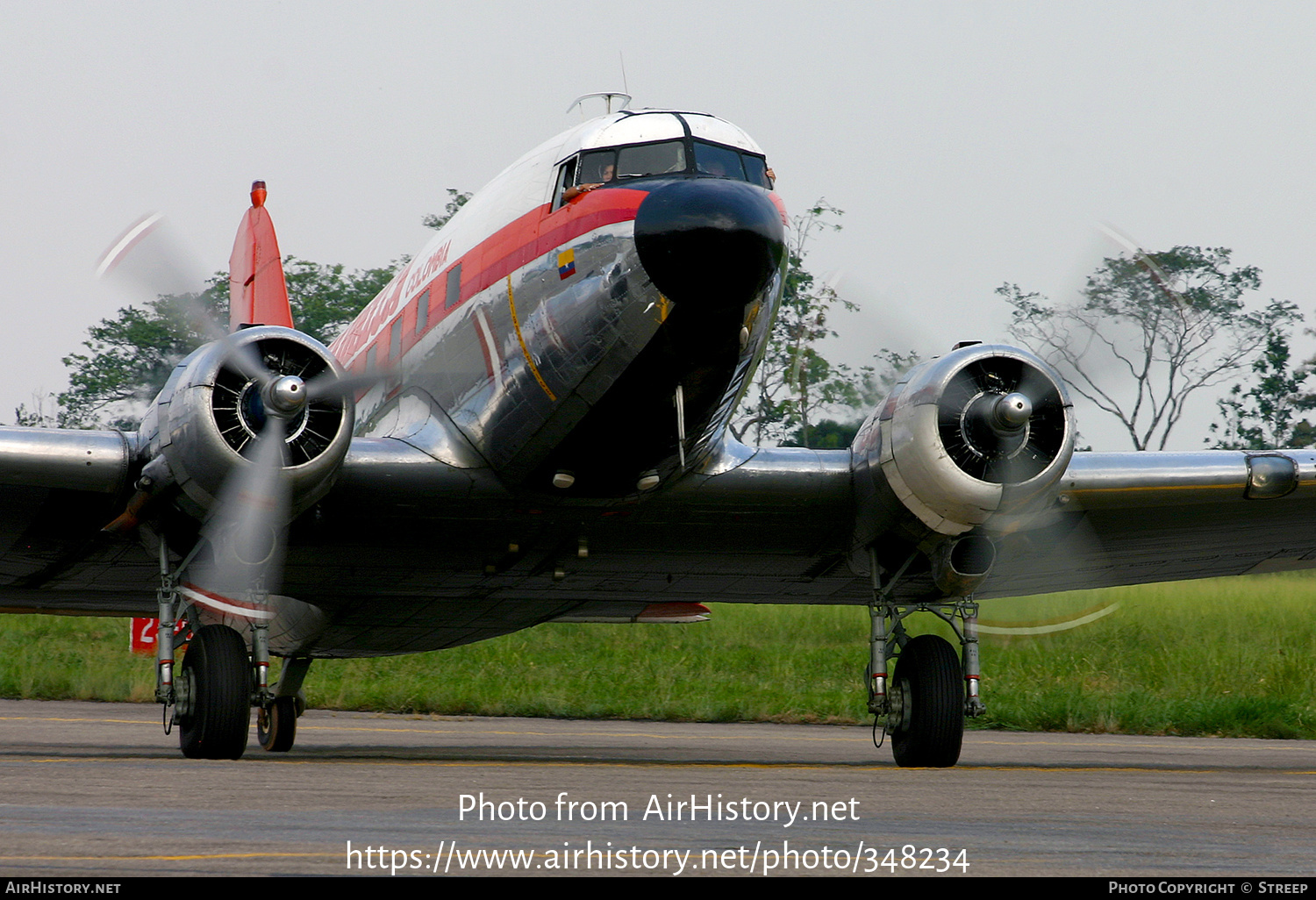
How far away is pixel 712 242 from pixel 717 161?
1446 millimetres

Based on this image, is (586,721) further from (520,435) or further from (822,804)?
(822,804)

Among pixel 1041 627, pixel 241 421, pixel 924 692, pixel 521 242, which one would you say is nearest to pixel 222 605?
pixel 241 421

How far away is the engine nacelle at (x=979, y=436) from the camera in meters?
10.7

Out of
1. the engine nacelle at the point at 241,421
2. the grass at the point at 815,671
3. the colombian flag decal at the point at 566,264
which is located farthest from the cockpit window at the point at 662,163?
the grass at the point at 815,671

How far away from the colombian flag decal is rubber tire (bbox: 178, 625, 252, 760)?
3.67 metres

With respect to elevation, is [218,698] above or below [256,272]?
below

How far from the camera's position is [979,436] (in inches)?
425

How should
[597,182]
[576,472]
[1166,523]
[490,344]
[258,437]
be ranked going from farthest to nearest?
[1166,523], [490,344], [576,472], [597,182], [258,437]

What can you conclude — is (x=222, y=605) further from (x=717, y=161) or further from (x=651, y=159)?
(x=717, y=161)

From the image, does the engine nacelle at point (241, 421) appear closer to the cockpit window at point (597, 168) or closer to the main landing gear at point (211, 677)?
the main landing gear at point (211, 677)

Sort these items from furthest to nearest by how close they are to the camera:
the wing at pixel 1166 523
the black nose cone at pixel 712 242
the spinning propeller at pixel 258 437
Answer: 1. the wing at pixel 1166 523
2. the spinning propeller at pixel 258 437
3. the black nose cone at pixel 712 242

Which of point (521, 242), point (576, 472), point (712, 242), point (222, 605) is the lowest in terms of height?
point (222, 605)

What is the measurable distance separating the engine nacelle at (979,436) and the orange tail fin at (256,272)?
8.20 meters

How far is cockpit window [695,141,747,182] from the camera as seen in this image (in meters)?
10.1
